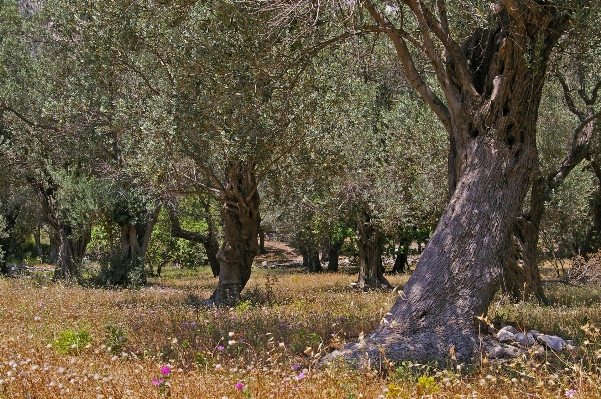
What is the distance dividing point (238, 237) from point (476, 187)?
7861 mm

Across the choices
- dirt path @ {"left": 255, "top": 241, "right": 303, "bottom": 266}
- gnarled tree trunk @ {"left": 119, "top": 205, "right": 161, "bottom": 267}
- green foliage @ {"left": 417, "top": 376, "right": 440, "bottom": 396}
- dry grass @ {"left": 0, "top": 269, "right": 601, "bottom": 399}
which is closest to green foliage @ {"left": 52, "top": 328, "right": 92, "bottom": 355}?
dry grass @ {"left": 0, "top": 269, "right": 601, "bottom": 399}

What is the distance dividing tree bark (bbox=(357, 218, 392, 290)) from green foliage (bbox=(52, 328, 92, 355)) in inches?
604

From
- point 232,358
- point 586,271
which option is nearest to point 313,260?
point 586,271

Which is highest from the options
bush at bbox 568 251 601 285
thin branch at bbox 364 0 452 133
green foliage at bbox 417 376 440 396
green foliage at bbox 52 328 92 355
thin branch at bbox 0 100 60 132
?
thin branch at bbox 0 100 60 132

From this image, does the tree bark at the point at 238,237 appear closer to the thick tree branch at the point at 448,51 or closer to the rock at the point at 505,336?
the thick tree branch at the point at 448,51

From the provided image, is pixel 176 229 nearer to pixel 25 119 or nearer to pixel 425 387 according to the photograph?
pixel 25 119

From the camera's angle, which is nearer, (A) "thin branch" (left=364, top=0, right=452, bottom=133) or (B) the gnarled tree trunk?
(A) "thin branch" (left=364, top=0, right=452, bottom=133)

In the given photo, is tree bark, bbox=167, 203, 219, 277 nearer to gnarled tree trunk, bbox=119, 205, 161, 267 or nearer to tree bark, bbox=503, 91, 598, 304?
gnarled tree trunk, bbox=119, 205, 161, 267

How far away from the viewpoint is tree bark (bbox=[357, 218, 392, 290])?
2139 cm

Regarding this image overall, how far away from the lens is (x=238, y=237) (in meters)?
13.5

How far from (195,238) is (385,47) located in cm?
1249

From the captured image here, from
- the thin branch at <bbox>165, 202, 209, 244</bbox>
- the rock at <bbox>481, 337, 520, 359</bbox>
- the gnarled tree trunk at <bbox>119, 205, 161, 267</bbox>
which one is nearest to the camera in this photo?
the rock at <bbox>481, 337, 520, 359</bbox>

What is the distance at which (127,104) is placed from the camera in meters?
13.9

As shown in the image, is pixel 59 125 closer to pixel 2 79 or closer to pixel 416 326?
pixel 2 79
